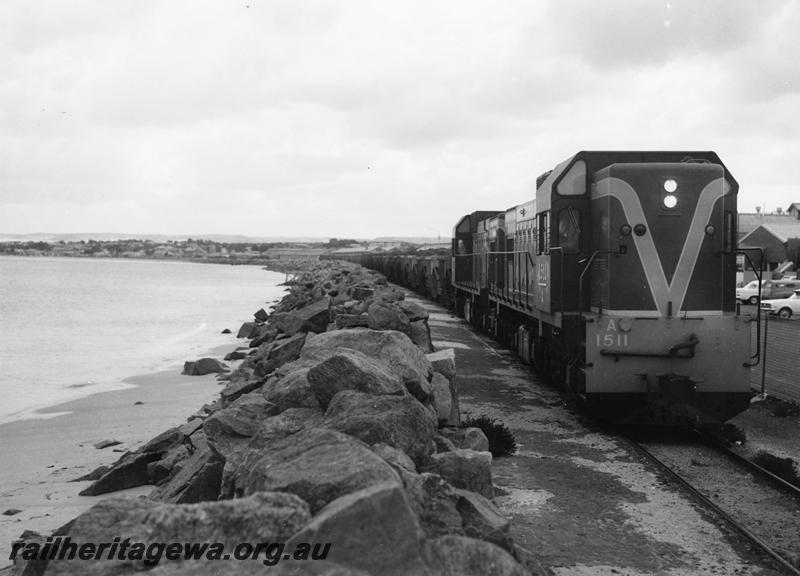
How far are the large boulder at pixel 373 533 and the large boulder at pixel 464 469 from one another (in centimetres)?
216

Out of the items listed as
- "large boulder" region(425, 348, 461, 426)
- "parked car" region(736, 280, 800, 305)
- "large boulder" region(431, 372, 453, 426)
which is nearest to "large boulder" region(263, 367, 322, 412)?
"large boulder" region(431, 372, 453, 426)

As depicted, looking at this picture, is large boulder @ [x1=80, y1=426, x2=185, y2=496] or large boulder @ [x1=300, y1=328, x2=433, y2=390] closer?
large boulder @ [x1=300, y1=328, x2=433, y2=390]

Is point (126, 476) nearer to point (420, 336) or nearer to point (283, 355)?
point (283, 355)

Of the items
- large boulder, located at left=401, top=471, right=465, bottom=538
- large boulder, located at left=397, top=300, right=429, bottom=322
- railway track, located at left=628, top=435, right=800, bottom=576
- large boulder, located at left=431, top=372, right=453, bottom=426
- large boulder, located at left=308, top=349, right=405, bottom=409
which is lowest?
railway track, located at left=628, top=435, right=800, bottom=576

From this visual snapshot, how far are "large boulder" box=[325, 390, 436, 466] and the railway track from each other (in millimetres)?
3245

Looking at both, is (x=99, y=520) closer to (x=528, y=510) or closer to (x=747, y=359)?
(x=528, y=510)

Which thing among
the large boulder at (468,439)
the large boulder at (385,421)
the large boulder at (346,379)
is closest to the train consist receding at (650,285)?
the large boulder at (468,439)

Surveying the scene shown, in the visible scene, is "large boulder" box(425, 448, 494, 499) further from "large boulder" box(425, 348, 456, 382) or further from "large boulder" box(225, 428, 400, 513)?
"large boulder" box(425, 348, 456, 382)

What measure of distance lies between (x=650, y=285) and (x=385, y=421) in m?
7.04

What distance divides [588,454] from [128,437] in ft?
30.0

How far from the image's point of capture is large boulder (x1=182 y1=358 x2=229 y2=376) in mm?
24297

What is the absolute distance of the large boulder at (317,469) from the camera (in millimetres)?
4688

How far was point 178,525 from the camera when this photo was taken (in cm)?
413

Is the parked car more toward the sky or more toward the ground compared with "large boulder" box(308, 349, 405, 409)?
more toward the ground
